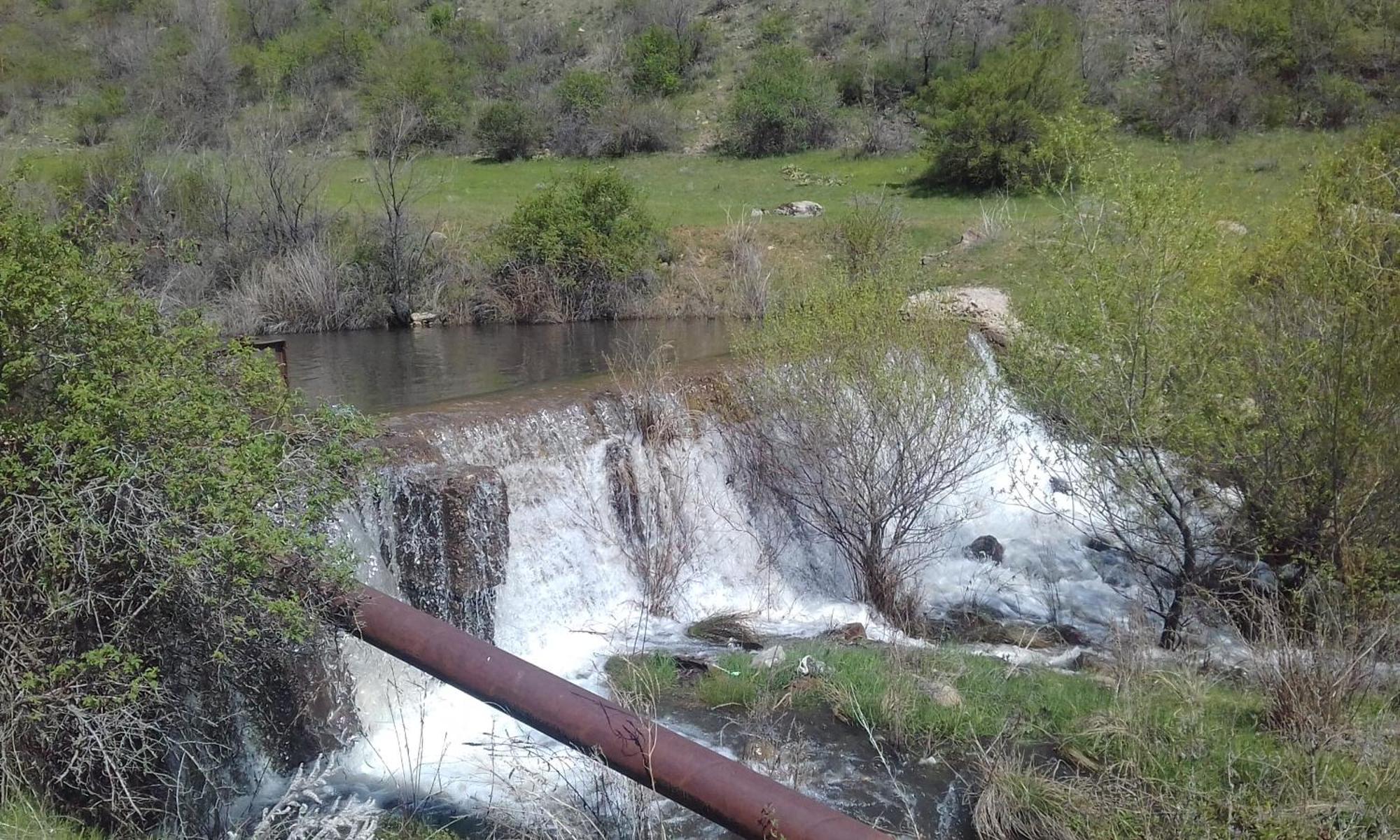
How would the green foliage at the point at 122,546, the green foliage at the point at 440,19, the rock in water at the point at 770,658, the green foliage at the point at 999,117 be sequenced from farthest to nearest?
the green foliage at the point at 440,19 < the green foliage at the point at 999,117 < the rock in water at the point at 770,658 < the green foliage at the point at 122,546

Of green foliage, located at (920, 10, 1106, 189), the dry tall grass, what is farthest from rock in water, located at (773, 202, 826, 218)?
the dry tall grass

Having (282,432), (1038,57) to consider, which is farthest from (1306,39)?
(282,432)

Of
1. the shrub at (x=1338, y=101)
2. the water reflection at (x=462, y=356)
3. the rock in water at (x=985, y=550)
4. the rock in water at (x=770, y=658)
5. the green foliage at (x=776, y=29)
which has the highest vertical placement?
the green foliage at (x=776, y=29)

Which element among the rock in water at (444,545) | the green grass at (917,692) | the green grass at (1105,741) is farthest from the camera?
the rock in water at (444,545)

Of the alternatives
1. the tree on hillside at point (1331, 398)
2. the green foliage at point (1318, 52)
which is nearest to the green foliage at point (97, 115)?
the tree on hillside at point (1331, 398)

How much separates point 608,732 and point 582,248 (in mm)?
19917

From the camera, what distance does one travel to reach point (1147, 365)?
8828 millimetres

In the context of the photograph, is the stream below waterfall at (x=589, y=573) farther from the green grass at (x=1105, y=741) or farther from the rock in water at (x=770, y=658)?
the rock in water at (x=770, y=658)

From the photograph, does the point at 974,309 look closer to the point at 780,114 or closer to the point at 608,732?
the point at 608,732

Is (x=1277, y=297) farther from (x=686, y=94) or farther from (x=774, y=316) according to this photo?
(x=686, y=94)

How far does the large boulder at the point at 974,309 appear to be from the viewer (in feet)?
36.7

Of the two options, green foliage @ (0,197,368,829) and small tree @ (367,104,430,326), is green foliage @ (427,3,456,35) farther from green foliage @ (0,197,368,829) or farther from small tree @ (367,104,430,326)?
green foliage @ (0,197,368,829)

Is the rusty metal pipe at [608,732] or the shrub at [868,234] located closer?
the rusty metal pipe at [608,732]

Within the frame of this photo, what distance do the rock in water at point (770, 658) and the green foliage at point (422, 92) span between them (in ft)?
86.0
